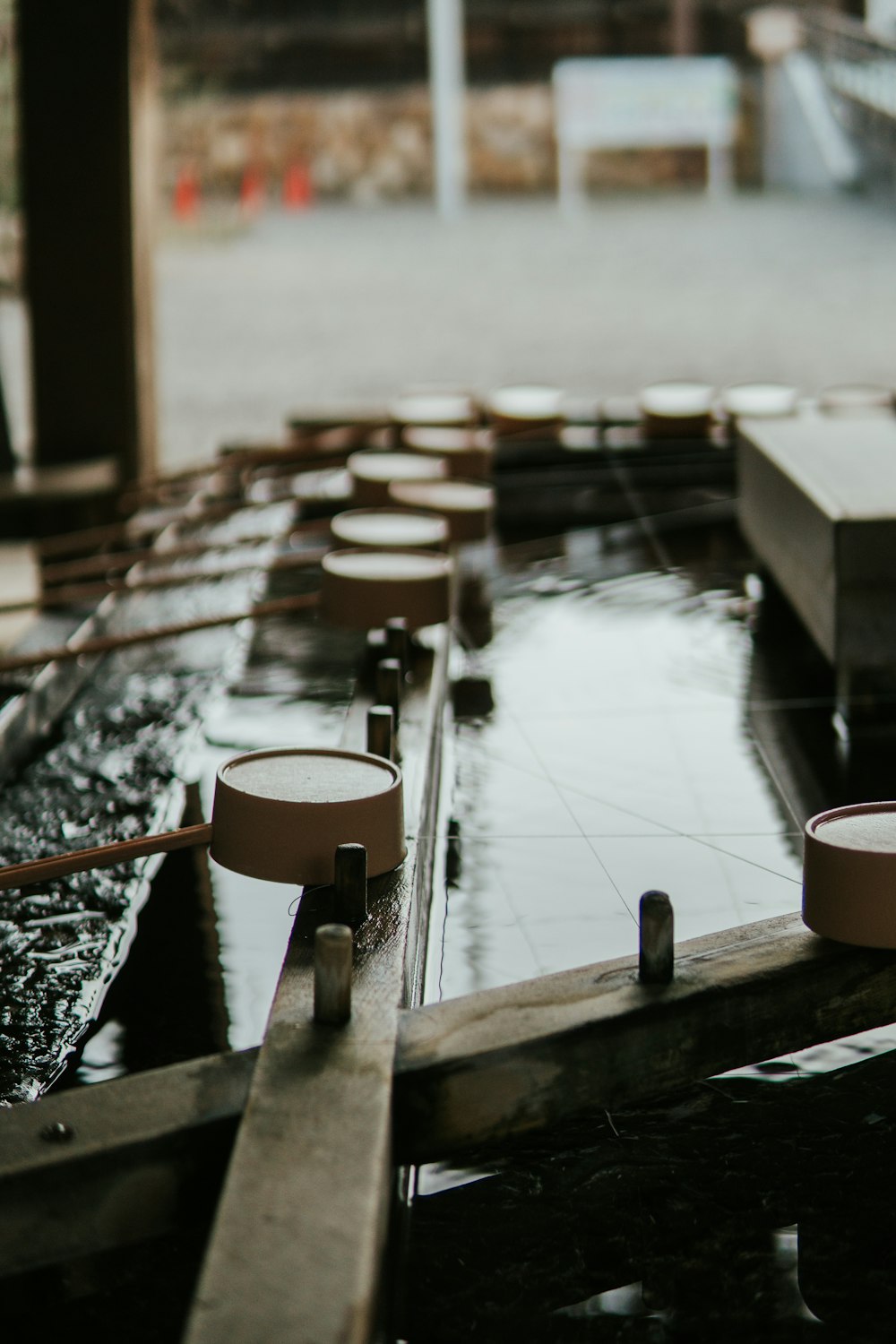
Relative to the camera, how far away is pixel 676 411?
6.41 metres

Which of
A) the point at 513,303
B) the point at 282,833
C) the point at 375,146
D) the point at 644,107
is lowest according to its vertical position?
the point at 282,833

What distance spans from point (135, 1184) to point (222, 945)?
0.91m

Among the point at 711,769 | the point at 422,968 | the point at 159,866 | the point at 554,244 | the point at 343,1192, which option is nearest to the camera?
the point at 343,1192

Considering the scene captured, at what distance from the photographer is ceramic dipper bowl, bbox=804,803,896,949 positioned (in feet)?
6.79

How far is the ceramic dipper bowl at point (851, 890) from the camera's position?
2.07 metres

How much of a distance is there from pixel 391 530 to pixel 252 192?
18579mm

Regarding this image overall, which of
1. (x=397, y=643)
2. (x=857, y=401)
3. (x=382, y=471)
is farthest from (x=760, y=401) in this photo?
(x=397, y=643)

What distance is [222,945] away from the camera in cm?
262

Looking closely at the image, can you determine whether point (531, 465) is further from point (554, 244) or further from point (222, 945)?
point (554, 244)

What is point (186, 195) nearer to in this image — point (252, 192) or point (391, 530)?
point (252, 192)

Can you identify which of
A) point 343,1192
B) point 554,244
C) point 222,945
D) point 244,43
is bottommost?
point 222,945

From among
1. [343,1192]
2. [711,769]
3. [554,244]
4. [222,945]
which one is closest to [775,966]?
[343,1192]

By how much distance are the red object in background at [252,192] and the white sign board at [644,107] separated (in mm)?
3904

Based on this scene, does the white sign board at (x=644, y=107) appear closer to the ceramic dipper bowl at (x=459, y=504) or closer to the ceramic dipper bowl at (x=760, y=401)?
the ceramic dipper bowl at (x=760, y=401)
